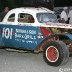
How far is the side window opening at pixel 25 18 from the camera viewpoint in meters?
11.6

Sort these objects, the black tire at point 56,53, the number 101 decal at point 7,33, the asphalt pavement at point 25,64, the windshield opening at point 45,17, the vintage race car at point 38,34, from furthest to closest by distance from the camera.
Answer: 1. the number 101 decal at point 7,33
2. the windshield opening at point 45,17
3. the vintage race car at point 38,34
4. the black tire at point 56,53
5. the asphalt pavement at point 25,64

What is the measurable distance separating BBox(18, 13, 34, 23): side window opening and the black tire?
1379 mm

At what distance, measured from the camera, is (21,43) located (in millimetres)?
11641

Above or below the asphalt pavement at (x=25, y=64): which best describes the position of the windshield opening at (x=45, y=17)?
above

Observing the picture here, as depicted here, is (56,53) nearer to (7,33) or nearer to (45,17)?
(45,17)

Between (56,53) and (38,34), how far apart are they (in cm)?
115

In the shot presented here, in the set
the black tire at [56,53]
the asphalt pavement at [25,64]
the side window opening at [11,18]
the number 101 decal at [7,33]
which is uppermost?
the side window opening at [11,18]

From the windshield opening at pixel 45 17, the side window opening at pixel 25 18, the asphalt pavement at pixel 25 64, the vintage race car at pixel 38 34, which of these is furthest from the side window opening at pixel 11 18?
the asphalt pavement at pixel 25 64

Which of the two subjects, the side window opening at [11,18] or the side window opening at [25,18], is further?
the side window opening at [11,18]

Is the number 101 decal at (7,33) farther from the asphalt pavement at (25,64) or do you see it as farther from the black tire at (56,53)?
the black tire at (56,53)

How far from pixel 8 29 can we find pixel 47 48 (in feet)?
6.88

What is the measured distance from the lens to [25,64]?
→ 10.5m

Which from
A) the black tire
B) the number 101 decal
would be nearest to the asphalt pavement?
the black tire

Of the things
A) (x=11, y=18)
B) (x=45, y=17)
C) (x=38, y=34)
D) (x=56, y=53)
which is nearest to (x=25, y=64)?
(x=56, y=53)
